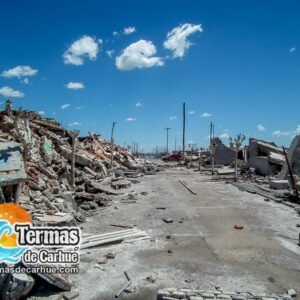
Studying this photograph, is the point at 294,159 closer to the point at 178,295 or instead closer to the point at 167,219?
the point at 167,219

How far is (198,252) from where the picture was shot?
8305mm

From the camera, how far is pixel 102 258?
7.79 metres

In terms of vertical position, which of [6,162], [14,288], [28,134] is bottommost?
[14,288]

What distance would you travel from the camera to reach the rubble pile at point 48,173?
29.5 feet

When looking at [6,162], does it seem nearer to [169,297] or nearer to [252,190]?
[169,297]

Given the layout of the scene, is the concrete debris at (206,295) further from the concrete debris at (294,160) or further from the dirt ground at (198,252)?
the concrete debris at (294,160)

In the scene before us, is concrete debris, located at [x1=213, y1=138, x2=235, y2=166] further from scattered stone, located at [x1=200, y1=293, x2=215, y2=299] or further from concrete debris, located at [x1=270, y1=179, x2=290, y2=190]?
scattered stone, located at [x1=200, y1=293, x2=215, y2=299]

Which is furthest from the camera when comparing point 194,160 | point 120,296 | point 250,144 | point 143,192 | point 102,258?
point 194,160

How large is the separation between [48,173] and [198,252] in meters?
11.3

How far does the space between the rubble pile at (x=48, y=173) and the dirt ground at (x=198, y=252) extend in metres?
1.40

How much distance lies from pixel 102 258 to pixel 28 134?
13438 mm

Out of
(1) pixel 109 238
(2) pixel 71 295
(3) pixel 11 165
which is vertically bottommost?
(2) pixel 71 295

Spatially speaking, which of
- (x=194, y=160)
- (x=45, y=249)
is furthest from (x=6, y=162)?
(x=194, y=160)

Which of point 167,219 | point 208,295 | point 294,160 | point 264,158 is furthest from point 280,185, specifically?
point 208,295
